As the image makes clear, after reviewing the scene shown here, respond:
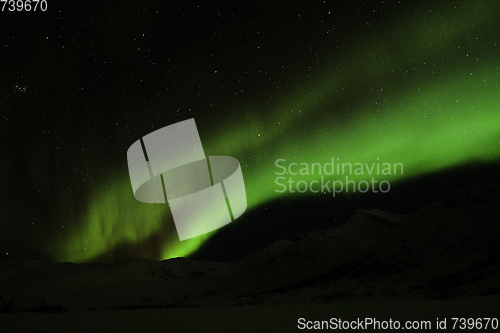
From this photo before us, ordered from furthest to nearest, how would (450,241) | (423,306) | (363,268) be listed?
(363,268)
(450,241)
(423,306)

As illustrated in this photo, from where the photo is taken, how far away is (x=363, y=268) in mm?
55812

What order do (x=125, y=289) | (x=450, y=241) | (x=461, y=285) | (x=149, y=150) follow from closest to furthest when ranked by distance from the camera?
1. (x=149, y=150)
2. (x=461, y=285)
3. (x=450, y=241)
4. (x=125, y=289)

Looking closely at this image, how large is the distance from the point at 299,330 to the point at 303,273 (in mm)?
67036

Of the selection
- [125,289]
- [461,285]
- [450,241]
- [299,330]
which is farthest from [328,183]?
[125,289]

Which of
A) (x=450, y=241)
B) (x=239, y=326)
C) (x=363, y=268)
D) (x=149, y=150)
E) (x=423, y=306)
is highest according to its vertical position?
(x=149, y=150)

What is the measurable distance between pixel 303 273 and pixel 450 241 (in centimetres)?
3112

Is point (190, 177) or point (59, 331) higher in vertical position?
point (190, 177)

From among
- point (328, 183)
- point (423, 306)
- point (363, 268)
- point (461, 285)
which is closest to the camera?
point (423, 306)

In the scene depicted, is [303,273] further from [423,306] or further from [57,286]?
[423,306]

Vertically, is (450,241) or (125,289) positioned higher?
(450,241)

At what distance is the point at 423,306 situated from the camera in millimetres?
12648

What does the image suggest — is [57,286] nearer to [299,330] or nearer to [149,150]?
[149,150]

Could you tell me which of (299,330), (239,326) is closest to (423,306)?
(299,330)

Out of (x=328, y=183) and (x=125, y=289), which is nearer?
(x=328, y=183)
